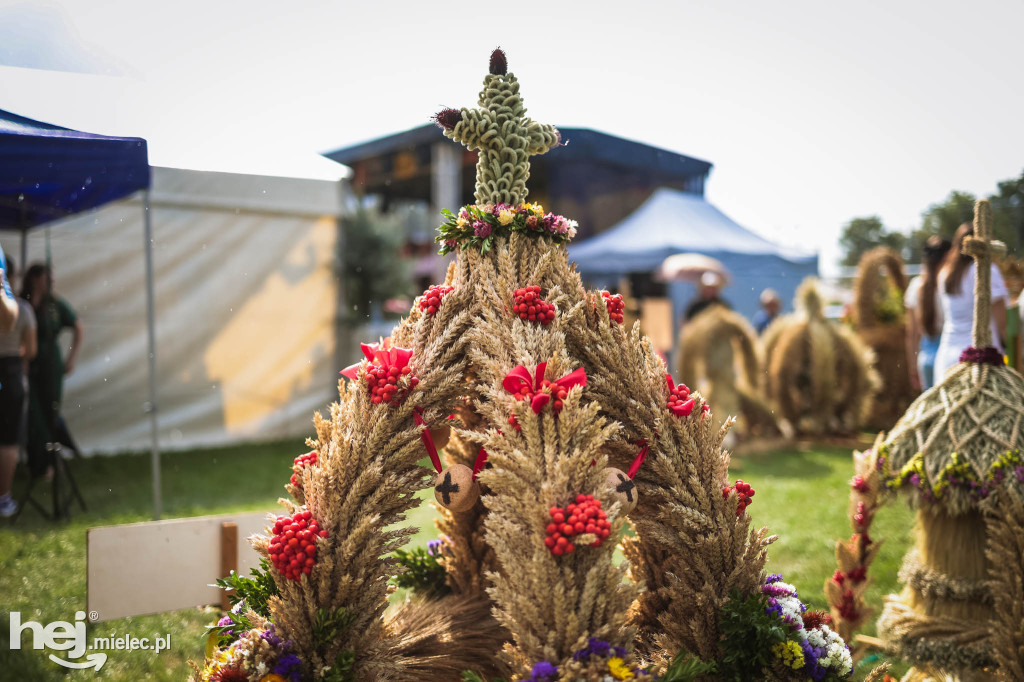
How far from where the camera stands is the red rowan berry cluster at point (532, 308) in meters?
1.79

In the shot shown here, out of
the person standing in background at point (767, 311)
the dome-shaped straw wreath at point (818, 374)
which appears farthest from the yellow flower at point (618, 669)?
the person standing in background at point (767, 311)

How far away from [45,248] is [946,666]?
6568mm

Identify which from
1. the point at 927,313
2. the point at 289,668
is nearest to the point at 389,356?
the point at 289,668

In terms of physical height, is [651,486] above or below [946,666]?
above

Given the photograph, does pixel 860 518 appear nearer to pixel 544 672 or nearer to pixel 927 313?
pixel 544 672

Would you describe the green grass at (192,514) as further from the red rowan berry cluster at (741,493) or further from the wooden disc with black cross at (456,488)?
the red rowan berry cluster at (741,493)

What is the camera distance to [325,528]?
5.55ft

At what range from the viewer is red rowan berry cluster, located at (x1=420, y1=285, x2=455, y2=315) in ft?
6.24

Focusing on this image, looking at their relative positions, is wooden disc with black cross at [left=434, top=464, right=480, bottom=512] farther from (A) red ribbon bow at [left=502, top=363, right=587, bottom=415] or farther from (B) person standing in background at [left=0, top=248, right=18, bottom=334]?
(B) person standing in background at [left=0, top=248, right=18, bottom=334]

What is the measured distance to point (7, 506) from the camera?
4855mm

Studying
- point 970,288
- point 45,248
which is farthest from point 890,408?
point 45,248

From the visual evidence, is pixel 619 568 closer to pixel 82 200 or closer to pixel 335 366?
pixel 82 200

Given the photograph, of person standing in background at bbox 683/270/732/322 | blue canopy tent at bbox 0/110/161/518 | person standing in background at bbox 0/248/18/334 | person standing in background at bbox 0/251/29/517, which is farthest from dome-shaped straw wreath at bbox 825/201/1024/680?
person standing in background at bbox 683/270/732/322

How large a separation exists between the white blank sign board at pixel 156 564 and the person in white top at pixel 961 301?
4.00 meters
